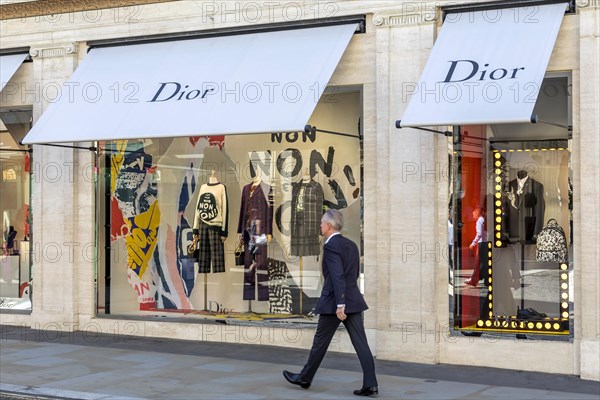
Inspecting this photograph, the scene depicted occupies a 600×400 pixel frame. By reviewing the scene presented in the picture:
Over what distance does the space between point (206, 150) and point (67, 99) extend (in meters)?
2.09

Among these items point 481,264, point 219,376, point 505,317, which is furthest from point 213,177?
point 505,317

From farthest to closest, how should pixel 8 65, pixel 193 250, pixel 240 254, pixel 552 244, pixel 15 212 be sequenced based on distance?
pixel 15 212, pixel 8 65, pixel 193 250, pixel 240 254, pixel 552 244

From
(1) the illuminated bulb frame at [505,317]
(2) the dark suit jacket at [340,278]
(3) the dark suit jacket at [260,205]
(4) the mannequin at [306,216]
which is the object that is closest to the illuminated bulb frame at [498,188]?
(1) the illuminated bulb frame at [505,317]

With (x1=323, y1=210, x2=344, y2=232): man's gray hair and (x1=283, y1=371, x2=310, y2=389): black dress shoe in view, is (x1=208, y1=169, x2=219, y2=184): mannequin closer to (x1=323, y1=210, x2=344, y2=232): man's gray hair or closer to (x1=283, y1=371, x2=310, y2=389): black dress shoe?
(x1=323, y1=210, x2=344, y2=232): man's gray hair

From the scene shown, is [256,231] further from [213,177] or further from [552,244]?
[552,244]

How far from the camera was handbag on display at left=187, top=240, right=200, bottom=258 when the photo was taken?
14.1 m

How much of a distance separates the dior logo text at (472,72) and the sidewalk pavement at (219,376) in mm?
3351

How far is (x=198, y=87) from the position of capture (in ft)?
41.1

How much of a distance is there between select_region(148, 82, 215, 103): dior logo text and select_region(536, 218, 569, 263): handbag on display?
4.56 m

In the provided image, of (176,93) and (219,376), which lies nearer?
(219,376)

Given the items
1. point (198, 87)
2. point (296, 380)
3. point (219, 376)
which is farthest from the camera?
point (198, 87)

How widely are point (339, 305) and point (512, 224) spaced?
357 cm

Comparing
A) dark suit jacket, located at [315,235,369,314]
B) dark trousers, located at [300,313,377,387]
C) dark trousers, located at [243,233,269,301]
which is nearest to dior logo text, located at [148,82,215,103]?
dark trousers, located at [243,233,269,301]

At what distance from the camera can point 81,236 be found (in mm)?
14219
